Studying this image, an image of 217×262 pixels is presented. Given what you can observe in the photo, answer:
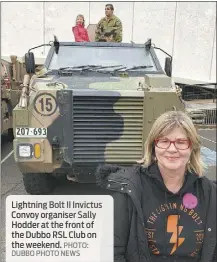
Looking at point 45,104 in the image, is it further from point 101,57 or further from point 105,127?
point 101,57

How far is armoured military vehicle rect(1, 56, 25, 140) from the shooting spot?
745 cm

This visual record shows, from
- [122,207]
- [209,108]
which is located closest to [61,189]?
[122,207]

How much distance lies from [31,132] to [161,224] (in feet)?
8.50

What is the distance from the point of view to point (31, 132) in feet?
13.7

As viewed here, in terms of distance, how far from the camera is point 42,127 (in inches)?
165

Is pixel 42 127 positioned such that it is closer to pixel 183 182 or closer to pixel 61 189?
pixel 61 189

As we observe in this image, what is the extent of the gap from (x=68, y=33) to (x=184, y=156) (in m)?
10.7

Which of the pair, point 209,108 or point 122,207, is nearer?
point 122,207

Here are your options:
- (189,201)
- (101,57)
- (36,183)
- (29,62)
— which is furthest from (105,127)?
(189,201)

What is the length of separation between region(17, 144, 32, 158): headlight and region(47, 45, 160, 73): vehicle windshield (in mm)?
1599

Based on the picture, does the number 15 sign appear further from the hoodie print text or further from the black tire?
the hoodie print text

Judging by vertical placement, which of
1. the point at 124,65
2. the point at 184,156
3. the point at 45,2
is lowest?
the point at 184,156

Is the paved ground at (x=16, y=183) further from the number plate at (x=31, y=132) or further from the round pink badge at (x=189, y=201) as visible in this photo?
the round pink badge at (x=189, y=201)

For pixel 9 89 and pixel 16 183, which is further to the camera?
pixel 9 89
